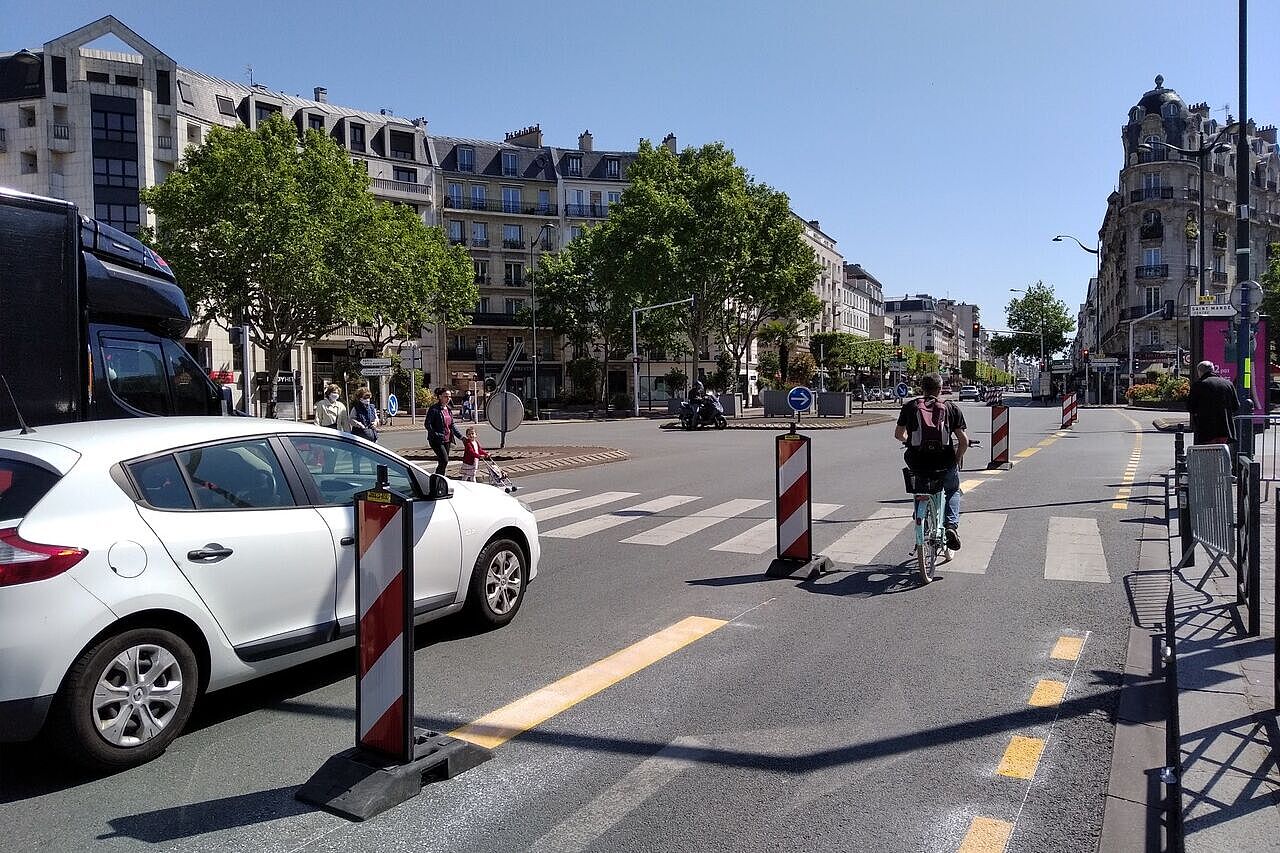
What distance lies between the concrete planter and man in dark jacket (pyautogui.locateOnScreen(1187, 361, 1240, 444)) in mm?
31323

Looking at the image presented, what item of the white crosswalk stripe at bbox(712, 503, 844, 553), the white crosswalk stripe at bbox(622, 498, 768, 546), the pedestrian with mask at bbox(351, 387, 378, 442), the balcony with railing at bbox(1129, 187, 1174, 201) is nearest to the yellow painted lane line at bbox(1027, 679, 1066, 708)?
the white crosswalk stripe at bbox(712, 503, 844, 553)

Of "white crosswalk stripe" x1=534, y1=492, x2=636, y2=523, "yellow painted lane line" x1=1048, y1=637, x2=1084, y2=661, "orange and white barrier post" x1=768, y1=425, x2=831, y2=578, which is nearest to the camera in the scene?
"yellow painted lane line" x1=1048, y1=637, x2=1084, y2=661

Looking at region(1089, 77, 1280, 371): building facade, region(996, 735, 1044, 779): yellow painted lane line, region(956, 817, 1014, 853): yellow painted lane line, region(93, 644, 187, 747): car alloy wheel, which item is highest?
region(1089, 77, 1280, 371): building facade

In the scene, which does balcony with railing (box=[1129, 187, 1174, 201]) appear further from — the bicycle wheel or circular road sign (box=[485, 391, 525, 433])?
the bicycle wheel

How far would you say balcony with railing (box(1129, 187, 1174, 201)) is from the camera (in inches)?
2788

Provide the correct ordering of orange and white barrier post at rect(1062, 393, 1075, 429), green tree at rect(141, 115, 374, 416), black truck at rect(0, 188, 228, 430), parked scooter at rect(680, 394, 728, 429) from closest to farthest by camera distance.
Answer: black truck at rect(0, 188, 228, 430), orange and white barrier post at rect(1062, 393, 1075, 429), parked scooter at rect(680, 394, 728, 429), green tree at rect(141, 115, 374, 416)

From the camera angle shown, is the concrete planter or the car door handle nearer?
the car door handle

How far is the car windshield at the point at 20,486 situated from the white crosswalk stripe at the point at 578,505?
7.62 meters

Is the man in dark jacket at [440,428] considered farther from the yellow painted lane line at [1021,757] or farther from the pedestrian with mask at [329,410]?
the yellow painted lane line at [1021,757]

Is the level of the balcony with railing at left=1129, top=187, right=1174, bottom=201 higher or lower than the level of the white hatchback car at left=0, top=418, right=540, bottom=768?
higher

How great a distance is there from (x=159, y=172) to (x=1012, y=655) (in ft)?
171

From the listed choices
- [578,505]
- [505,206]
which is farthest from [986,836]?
[505,206]

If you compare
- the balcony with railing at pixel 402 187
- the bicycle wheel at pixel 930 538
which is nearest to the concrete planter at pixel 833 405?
the balcony with railing at pixel 402 187

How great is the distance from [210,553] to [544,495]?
9.76 metres
